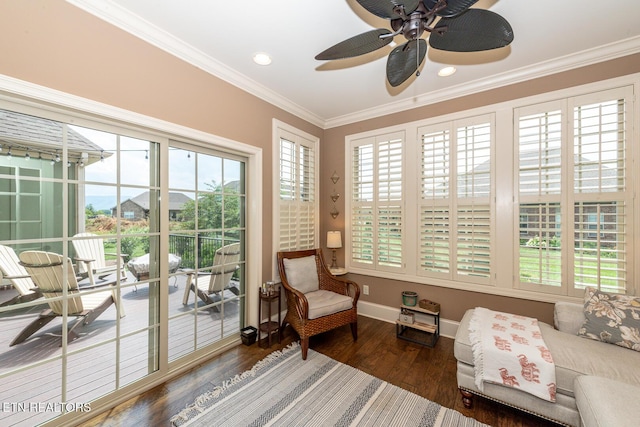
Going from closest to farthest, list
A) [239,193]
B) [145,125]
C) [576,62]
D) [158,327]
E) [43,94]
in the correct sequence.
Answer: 1. [43,94]
2. [145,125]
3. [158,327]
4. [576,62]
5. [239,193]

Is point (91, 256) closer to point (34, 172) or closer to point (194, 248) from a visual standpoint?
point (34, 172)

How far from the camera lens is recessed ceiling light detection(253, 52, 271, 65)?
228 centimetres

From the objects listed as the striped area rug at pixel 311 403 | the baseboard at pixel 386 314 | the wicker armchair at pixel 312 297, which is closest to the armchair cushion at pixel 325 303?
the wicker armchair at pixel 312 297

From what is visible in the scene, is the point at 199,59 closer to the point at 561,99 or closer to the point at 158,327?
the point at 158,327

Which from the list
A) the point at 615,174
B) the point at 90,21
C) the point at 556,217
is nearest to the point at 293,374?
the point at 556,217

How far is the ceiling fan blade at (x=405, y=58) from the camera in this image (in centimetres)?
152

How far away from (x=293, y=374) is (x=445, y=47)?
2.74 metres

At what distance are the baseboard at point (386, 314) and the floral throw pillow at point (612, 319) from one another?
3.91 ft

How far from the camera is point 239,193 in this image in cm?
287

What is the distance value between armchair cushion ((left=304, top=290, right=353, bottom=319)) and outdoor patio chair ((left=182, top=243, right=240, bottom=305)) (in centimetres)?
87

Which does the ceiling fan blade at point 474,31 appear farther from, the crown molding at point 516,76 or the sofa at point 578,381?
the sofa at point 578,381

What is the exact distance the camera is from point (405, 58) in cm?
163

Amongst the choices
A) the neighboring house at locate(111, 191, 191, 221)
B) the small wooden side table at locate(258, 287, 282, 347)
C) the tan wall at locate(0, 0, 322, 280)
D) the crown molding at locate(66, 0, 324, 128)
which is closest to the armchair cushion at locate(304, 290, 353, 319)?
the small wooden side table at locate(258, 287, 282, 347)

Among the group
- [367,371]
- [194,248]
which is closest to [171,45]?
[194,248]
